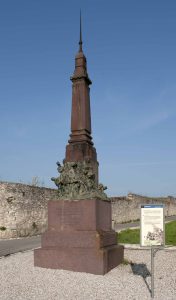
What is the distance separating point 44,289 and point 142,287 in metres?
1.51

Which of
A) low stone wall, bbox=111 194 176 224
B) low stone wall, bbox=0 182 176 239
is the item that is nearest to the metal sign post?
low stone wall, bbox=0 182 176 239

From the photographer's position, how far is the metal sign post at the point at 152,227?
209 inches

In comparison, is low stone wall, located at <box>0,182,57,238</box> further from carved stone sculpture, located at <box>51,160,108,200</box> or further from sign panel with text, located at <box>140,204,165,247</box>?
sign panel with text, located at <box>140,204,165,247</box>

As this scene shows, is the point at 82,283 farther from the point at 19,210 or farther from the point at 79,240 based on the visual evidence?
the point at 19,210

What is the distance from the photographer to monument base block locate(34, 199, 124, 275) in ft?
22.0

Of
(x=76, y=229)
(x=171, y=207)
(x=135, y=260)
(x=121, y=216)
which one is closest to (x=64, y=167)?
(x=76, y=229)

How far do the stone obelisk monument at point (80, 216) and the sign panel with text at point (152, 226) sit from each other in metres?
1.54

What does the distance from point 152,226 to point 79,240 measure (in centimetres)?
202

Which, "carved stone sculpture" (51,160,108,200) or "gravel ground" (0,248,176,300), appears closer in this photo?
"gravel ground" (0,248,176,300)

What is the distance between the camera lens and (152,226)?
17.6 feet

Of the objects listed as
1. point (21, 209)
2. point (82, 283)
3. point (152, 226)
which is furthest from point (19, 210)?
point (152, 226)

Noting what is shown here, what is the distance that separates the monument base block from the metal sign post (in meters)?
1.54

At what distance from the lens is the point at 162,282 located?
6.22 metres

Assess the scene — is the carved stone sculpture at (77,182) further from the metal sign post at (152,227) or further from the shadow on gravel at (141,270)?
the metal sign post at (152,227)
